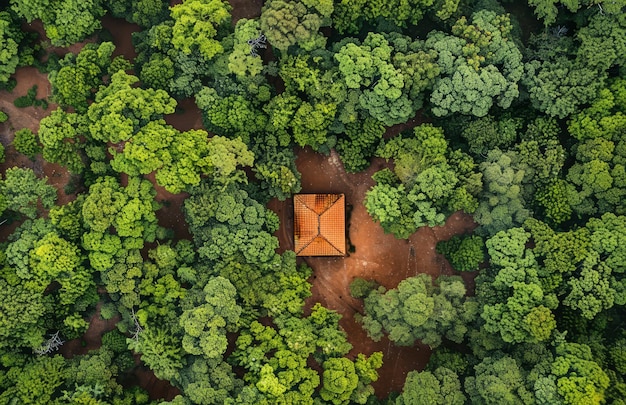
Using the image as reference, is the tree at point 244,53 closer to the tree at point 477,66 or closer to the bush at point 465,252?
the tree at point 477,66

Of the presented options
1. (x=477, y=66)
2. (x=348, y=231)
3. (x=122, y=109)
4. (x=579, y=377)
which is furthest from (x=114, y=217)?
(x=579, y=377)

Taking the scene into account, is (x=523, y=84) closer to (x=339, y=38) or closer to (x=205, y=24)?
(x=339, y=38)

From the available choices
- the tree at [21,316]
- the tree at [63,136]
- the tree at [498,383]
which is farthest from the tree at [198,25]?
the tree at [498,383]

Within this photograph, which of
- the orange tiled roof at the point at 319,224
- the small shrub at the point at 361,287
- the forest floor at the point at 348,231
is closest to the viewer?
the small shrub at the point at 361,287

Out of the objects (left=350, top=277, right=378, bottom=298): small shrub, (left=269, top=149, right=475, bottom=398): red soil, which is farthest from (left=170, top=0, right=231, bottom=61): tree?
(left=350, top=277, right=378, bottom=298): small shrub

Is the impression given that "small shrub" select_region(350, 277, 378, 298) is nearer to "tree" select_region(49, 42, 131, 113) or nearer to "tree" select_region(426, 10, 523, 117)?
"tree" select_region(426, 10, 523, 117)

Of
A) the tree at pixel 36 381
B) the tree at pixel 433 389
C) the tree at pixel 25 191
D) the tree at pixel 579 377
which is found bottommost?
the tree at pixel 36 381
